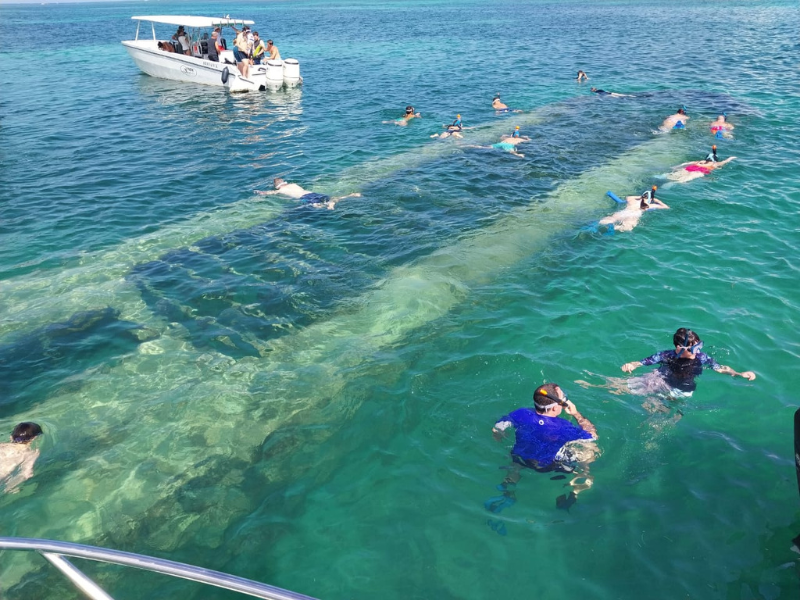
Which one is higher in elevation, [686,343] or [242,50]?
[242,50]

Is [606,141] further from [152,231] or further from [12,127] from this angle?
[12,127]

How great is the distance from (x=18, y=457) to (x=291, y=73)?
1056 inches

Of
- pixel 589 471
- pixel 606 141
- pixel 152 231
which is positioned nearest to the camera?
pixel 589 471

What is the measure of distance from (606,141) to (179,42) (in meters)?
25.5

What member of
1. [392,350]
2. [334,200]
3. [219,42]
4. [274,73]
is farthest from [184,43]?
[392,350]

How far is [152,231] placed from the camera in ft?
48.3

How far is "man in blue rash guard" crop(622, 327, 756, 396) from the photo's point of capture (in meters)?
7.95

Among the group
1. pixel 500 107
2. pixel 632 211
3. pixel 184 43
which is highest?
pixel 184 43

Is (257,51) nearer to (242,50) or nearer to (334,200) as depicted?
(242,50)

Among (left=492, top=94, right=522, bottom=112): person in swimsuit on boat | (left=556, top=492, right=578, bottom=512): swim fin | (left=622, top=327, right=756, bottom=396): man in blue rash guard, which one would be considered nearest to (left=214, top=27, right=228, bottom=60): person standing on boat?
(left=492, top=94, right=522, bottom=112): person in swimsuit on boat

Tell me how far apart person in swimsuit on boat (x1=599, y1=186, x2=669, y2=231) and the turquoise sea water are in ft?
1.08

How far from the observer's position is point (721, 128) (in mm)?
20078

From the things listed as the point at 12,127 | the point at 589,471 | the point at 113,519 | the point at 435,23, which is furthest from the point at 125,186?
the point at 435,23

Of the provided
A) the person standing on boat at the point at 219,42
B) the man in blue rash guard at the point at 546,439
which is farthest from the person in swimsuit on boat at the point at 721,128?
the person standing on boat at the point at 219,42
